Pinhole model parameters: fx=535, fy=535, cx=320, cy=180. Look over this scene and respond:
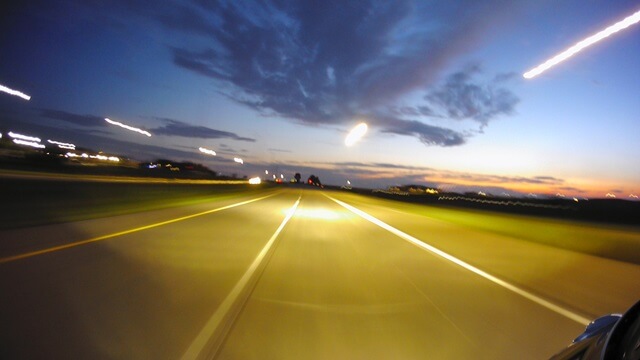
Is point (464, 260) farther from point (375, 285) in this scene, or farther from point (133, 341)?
point (133, 341)

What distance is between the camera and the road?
230 inches

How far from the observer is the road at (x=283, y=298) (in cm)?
585

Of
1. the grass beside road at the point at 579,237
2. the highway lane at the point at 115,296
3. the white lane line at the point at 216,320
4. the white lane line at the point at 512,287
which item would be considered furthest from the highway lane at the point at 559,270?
the highway lane at the point at 115,296

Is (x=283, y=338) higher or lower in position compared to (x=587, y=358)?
lower

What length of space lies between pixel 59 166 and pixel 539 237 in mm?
45433

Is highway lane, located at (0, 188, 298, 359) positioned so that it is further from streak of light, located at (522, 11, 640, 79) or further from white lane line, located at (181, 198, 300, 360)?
streak of light, located at (522, 11, 640, 79)

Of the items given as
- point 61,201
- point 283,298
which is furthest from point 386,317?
point 61,201

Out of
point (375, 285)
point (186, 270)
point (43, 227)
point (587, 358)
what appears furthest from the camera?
point (43, 227)

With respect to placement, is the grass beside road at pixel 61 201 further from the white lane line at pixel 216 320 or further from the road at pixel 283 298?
the white lane line at pixel 216 320

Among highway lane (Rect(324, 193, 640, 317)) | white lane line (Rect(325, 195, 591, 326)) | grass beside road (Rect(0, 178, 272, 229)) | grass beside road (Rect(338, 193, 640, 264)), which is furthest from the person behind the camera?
grass beside road (Rect(0, 178, 272, 229))

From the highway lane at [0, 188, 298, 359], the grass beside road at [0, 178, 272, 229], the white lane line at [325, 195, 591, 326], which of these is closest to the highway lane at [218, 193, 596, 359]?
the white lane line at [325, 195, 591, 326]

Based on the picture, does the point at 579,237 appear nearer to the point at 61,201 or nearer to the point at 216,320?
the point at 216,320

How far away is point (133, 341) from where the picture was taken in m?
5.77

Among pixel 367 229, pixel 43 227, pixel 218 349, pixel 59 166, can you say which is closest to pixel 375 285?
pixel 218 349
